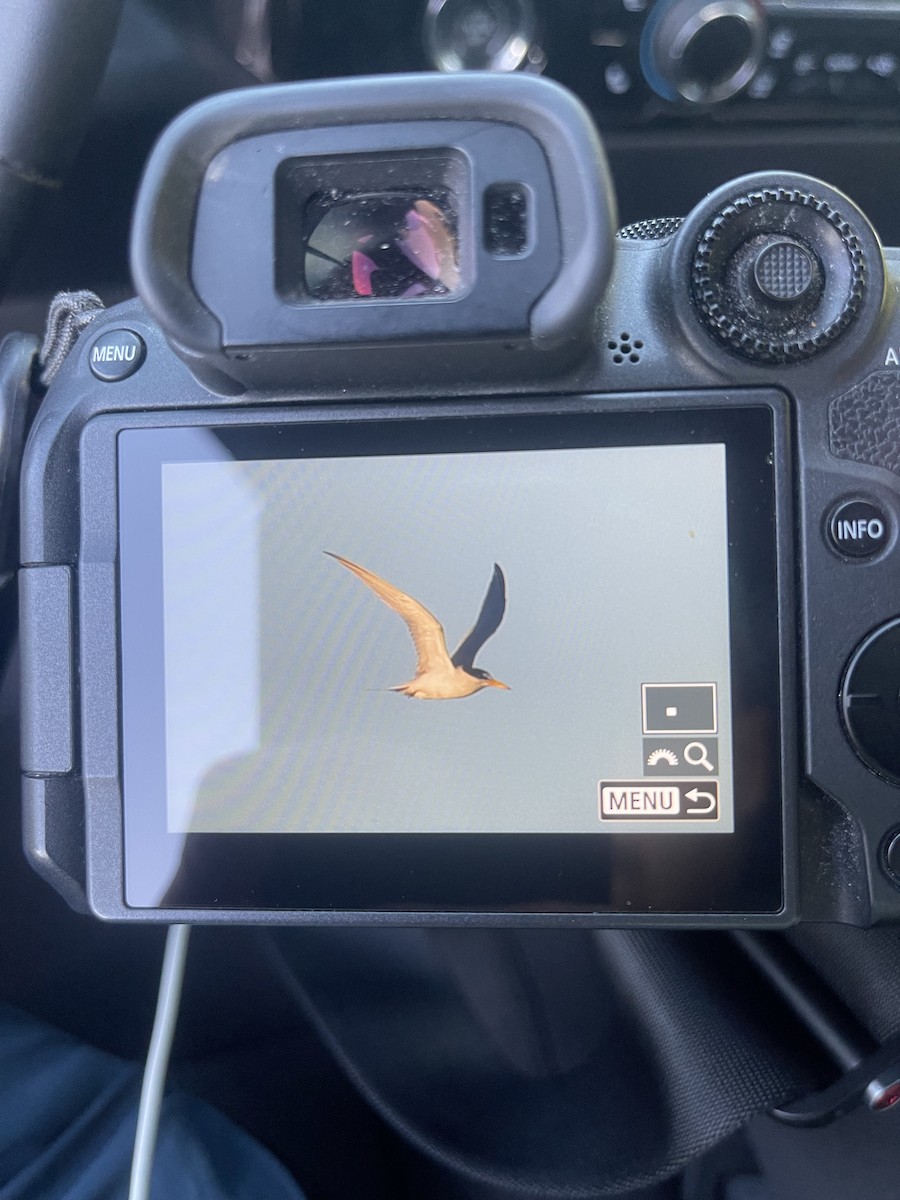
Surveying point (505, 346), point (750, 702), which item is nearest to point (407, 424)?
point (505, 346)

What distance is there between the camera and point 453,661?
48 centimetres

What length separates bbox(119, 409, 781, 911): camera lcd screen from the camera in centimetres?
47

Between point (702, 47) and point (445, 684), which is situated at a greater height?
point (702, 47)

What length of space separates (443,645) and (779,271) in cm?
24

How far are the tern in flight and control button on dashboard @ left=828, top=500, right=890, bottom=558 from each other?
0.17 meters

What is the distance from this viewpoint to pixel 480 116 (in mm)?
397

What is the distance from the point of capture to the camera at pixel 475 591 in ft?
1.47

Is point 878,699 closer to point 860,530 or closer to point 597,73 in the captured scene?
point 860,530

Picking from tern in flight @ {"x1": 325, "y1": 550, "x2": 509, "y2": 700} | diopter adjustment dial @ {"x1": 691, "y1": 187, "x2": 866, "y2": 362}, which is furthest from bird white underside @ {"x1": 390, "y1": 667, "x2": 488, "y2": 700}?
diopter adjustment dial @ {"x1": 691, "y1": 187, "x2": 866, "y2": 362}

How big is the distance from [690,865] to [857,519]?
7.5 inches

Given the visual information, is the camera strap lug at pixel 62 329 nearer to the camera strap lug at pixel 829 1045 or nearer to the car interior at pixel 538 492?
the car interior at pixel 538 492

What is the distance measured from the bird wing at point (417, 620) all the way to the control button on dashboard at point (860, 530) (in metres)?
0.20

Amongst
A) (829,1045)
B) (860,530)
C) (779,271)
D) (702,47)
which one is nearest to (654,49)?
(702,47)

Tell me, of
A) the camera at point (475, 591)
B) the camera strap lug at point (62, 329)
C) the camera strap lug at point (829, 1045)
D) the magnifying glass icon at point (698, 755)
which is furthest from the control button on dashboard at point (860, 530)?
the camera strap lug at point (62, 329)
